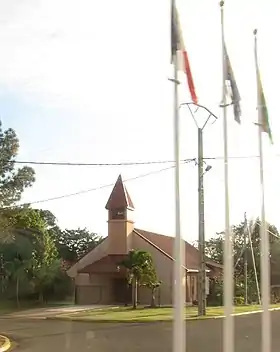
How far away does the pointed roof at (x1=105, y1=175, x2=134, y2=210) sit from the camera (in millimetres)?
44000

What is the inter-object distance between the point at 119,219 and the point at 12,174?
16.3 meters

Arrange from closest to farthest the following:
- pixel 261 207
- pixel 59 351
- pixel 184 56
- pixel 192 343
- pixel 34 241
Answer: pixel 184 56 → pixel 261 207 → pixel 59 351 → pixel 192 343 → pixel 34 241

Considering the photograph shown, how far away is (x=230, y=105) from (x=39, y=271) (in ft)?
111

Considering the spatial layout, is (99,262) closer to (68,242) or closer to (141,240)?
(141,240)

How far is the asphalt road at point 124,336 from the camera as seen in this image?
17766 mm

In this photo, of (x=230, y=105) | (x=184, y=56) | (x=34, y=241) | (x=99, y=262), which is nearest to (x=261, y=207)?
(x=230, y=105)

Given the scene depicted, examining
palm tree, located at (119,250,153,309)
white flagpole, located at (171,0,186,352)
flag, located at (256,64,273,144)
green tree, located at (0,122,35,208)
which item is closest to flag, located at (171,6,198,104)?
white flagpole, located at (171,0,186,352)

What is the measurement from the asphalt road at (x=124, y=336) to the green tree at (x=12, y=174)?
16.5ft

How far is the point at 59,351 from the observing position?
17016 millimetres

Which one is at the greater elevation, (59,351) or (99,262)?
(99,262)

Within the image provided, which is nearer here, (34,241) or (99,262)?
(34,241)

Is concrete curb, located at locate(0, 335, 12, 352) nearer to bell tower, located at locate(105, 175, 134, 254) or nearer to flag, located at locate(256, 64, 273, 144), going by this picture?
flag, located at locate(256, 64, 273, 144)

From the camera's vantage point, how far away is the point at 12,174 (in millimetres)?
28312

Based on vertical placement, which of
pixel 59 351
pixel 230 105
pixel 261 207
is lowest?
pixel 59 351
